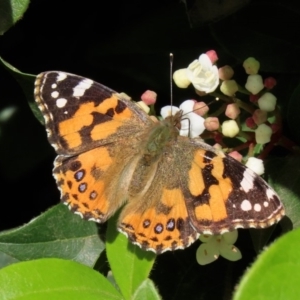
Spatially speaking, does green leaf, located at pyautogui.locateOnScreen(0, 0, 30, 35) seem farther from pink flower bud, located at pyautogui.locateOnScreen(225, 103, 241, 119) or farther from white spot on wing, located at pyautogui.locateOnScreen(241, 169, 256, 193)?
white spot on wing, located at pyautogui.locateOnScreen(241, 169, 256, 193)

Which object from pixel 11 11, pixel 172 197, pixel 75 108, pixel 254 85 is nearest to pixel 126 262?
pixel 172 197

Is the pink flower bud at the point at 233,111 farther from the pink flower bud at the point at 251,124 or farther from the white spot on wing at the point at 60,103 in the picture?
the white spot on wing at the point at 60,103

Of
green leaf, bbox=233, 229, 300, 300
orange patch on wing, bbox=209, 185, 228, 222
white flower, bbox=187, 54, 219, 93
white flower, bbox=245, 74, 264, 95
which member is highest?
green leaf, bbox=233, 229, 300, 300

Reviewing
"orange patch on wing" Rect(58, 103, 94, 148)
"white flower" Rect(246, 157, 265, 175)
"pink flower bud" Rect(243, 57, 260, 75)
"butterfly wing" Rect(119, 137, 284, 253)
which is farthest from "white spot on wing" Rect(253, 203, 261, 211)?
"orange patch on wing" Rect(58, 103, 94, 148)

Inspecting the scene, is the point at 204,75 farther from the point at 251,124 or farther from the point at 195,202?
the point at 195,202

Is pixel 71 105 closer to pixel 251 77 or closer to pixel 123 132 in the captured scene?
pixel 123 132

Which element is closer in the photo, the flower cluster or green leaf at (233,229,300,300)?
green leaf at (233,229,300,300)
